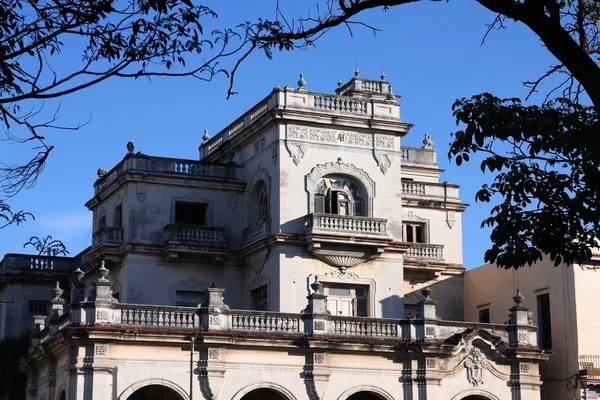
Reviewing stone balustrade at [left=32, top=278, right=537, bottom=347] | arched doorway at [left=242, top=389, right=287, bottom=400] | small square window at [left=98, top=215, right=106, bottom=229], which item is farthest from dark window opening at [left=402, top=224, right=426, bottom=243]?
small square window at [left=98, top=215, right=106, bottom=229]

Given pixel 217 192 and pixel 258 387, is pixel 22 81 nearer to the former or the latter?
pixel 258 387

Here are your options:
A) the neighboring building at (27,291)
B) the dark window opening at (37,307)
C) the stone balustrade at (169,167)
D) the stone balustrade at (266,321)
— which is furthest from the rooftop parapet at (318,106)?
the dark window opening at (37,307)

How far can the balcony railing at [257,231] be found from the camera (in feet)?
141

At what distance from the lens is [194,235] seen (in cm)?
4453

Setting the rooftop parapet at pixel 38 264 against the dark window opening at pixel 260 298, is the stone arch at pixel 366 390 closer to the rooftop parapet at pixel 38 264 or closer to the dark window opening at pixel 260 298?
the dark window opening at pixel 260 298

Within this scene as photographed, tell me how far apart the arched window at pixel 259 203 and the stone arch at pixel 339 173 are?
6.14 feet

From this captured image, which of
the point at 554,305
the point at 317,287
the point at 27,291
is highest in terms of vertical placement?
the point at 27,291

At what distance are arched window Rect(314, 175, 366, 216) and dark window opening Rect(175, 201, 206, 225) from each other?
512 cm

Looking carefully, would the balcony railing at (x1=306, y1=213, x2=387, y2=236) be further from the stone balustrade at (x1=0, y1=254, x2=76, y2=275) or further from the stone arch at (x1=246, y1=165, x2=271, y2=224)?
the stone balustrade at (x1=0, y1=254, x2=76, y2=275)

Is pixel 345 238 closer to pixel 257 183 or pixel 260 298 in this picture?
pixel 260 298

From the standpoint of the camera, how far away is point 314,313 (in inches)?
1521

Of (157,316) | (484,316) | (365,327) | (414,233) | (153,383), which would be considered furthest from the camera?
(414,233)

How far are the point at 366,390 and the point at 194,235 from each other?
387 inches

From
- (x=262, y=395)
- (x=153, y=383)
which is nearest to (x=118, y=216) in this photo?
(x=262, y=395)
